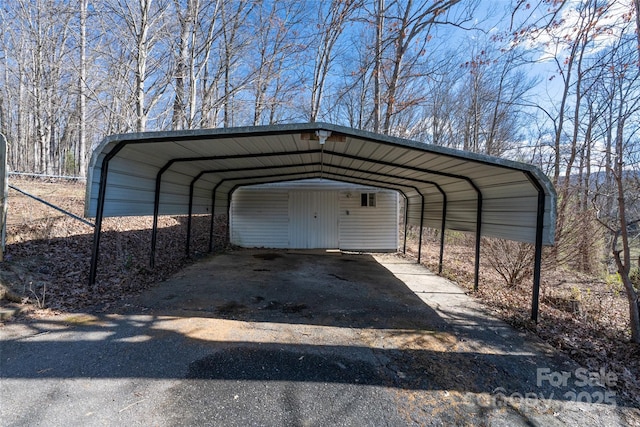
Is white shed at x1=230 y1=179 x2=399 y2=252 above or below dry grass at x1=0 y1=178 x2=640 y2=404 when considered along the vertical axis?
above

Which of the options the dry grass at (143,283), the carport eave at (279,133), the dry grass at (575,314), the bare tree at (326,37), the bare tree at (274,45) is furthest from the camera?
the bare tree at (274,45)

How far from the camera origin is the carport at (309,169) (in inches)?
157

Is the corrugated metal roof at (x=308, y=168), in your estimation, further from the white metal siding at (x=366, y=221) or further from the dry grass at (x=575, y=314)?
the white metal siding at (x=366, y=221)

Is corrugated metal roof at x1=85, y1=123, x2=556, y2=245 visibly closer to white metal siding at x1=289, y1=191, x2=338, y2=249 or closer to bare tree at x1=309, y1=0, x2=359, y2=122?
white metal siding at x1=289, y1=191, x2=338, y2=249

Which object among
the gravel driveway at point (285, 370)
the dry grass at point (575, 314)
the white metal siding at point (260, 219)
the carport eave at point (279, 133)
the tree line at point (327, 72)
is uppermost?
the tree line at point (327, 72)

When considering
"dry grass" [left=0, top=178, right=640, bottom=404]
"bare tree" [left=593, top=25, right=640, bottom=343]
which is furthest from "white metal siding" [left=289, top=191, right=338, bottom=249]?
"bare tree" [left=593, top=25, right=640, bottom=343]

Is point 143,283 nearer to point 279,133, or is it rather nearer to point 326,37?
point 279,133

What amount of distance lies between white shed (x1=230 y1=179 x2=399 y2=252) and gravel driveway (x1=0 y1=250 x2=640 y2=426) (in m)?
5.87

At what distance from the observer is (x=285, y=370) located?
267 centimetres

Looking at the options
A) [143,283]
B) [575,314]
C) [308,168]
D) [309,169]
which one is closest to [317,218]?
Answer: [309,169]

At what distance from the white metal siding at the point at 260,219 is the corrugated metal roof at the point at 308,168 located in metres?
2.43

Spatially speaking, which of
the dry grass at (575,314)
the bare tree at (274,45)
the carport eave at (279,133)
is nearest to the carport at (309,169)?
the carport eave at (279,133)

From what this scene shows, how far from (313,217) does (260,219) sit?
1886mm

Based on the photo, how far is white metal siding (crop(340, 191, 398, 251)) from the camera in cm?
1052
